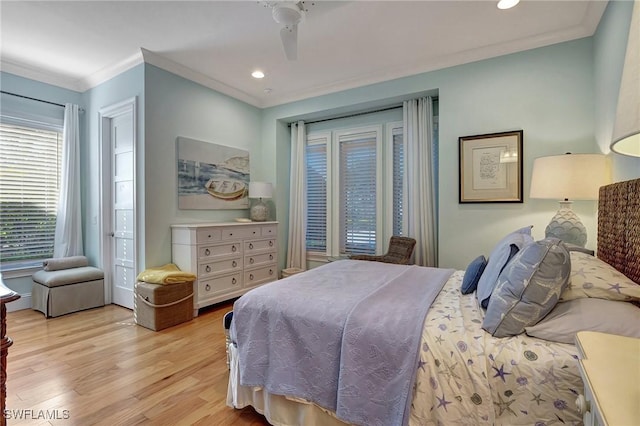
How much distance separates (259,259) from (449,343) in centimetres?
315

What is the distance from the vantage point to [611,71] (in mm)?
2170

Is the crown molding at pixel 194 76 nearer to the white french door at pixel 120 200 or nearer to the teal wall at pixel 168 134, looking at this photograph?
the teal wall at pixel 168 134

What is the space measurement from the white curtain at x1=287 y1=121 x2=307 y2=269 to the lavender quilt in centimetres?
268

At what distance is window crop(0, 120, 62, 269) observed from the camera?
3441mm

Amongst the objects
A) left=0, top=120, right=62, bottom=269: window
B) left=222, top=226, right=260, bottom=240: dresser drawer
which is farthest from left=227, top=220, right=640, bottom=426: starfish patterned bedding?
left=0, top=120, right=62, bottom=269: window

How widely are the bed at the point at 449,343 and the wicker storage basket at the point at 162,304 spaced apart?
1616 mm

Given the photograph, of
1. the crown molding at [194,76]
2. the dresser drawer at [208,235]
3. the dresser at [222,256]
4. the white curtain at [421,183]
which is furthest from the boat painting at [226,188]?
the white curtain at [421,183]

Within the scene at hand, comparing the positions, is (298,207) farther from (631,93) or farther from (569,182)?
(631,93)

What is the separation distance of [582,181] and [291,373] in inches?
92.8

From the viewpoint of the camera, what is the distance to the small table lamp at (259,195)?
4.21 metres

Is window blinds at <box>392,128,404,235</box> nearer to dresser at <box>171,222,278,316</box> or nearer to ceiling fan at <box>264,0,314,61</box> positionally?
dresser at <box>171,222,278,316</box>

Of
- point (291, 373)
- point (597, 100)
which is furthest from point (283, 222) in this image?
point (597, 100)

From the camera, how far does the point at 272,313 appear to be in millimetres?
1583

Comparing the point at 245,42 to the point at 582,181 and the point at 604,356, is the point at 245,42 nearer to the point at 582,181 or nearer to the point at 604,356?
the point at 582,181
